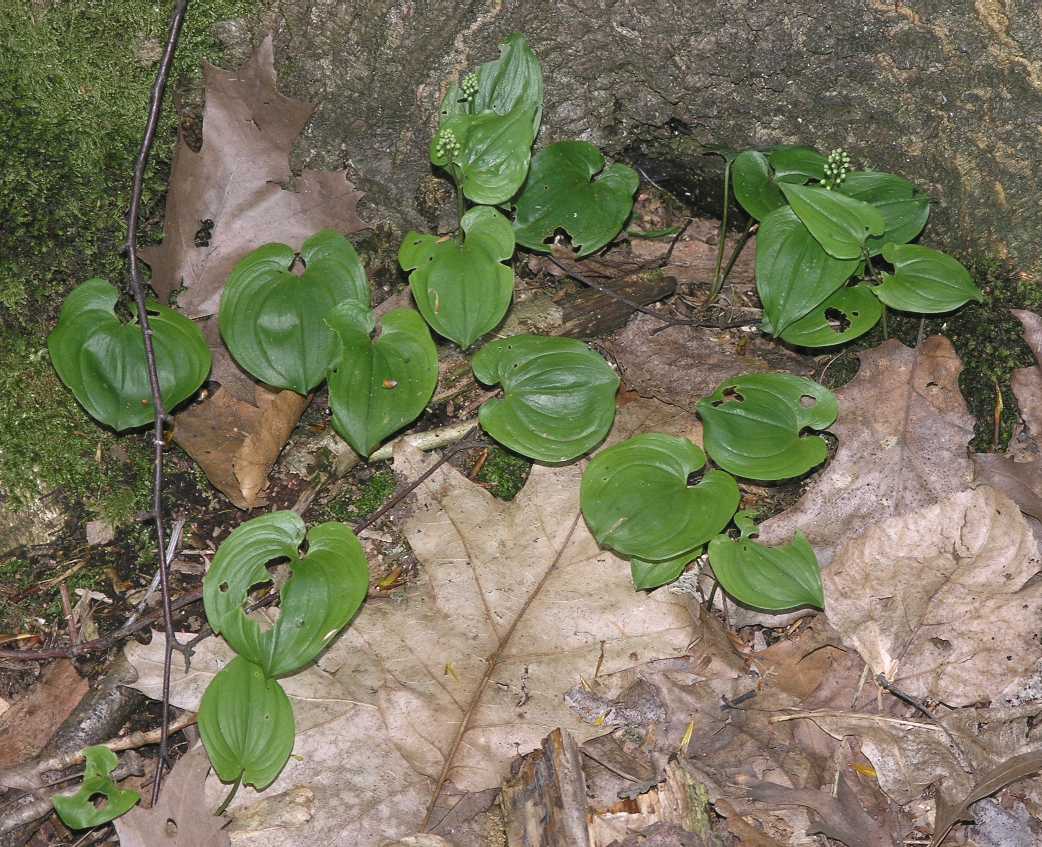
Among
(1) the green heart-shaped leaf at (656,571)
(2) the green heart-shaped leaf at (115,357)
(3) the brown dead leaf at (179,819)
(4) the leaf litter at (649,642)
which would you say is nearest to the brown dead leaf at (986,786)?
(4) the leaf litter at (649,642)

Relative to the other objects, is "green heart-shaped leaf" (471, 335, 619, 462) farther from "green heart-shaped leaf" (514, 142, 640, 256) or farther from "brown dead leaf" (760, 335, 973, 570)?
"brown dead leaf" (760, 335, 973, 570)

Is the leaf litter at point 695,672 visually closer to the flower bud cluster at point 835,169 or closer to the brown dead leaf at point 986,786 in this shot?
the brown dead leaf at point 986,786

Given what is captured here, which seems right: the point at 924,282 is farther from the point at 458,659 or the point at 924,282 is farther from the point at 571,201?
the point at 458,659

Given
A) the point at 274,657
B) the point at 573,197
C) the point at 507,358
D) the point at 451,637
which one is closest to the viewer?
the point at 274,657

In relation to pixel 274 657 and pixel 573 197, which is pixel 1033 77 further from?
pixel 274 657

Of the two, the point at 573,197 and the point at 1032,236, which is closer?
the point at 1032,236

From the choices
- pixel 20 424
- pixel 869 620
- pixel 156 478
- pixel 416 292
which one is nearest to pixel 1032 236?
pixel 869 620

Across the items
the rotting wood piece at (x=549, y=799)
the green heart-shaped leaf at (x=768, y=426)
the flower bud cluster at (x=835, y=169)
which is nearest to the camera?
the rotting wood piece at (x=549, y=799)
